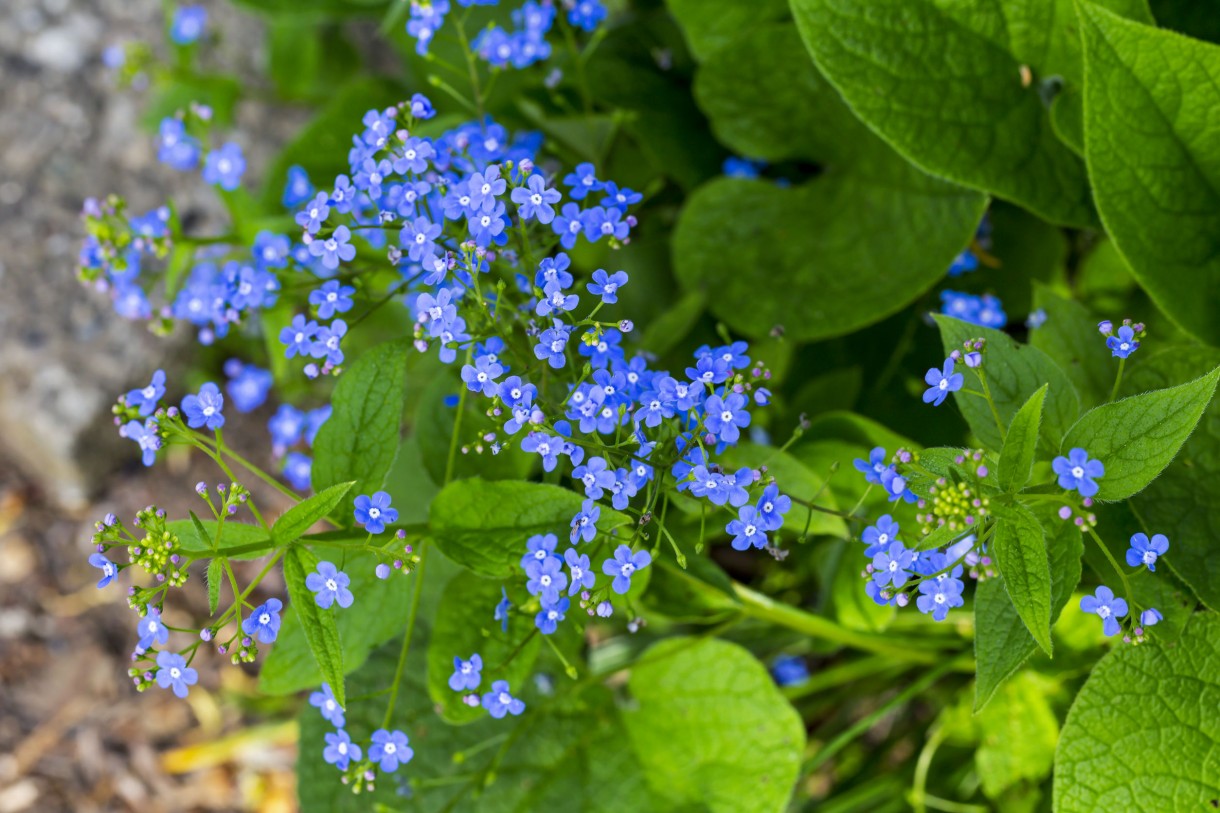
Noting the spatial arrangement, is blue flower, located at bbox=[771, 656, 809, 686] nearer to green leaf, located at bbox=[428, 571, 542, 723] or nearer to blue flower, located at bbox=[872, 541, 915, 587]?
green leaf, located at bbox=[428, 571, 542, 723]

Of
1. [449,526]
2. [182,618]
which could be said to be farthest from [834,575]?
[182,618]

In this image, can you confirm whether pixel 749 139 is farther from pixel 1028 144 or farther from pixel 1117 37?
pixel 1117 37

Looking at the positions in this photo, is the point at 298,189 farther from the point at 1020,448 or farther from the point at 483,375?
the point at 1020,448

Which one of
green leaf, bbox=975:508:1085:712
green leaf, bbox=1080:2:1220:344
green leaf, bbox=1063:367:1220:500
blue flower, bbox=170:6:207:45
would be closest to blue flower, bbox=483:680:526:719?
green leaf, bbox=975:508:1085:712

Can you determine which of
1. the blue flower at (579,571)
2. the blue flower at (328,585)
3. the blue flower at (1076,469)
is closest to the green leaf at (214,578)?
the blue flower at (328,585)

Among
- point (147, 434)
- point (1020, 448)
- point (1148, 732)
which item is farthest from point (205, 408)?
point (1148, 732)

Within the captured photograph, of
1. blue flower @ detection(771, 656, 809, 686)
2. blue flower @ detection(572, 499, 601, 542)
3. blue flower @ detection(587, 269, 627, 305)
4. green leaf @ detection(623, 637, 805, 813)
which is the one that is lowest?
blue flower @ detection(771, 656, 809, 686)
